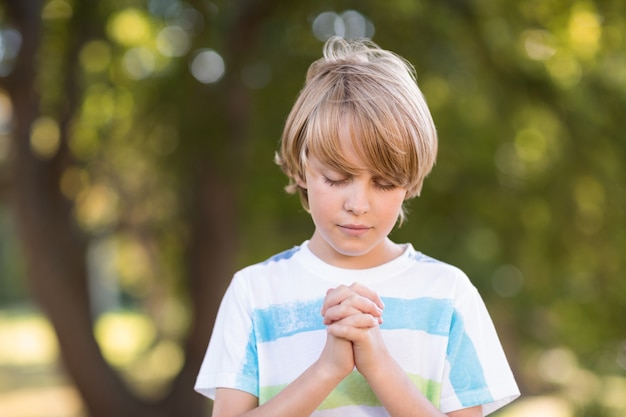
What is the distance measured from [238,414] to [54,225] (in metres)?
6.71

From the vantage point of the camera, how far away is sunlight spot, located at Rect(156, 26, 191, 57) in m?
8.40

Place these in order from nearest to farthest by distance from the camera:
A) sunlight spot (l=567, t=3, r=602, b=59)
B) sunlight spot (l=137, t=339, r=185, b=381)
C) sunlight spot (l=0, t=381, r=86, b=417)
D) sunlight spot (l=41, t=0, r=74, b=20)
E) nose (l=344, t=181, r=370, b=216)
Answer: nose (l=344, t=181, r=370, b=216) → sunlight spot (l=567, t=3, r=602, b=59) → sunlight spot (l=41, t=0, r=74, b=20) → sunlight spot (l=137, t=339, r=185, b=381) → sunlight spot (l=0, t=381, r=86, b=417)

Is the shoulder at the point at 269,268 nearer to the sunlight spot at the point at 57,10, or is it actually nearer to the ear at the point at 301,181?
the ear at the point at 301,181

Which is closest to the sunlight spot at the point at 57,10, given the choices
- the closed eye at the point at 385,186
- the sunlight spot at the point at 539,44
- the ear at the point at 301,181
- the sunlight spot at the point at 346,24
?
the sunlight spot at the point at 346,24

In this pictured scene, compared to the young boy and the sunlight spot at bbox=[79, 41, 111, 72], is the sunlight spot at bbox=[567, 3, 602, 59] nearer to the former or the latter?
the sunlight spot at bbox=[79, 41, 111, 72]

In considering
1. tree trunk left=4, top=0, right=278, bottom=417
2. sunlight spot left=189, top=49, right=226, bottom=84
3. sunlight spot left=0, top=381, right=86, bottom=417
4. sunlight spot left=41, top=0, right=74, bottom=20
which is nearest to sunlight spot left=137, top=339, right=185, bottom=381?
sunlight spot left=0, top=381, right=86, bottom=417

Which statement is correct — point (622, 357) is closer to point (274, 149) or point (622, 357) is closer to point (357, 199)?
point (274, 149)

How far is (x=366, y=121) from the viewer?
1949 millimetres

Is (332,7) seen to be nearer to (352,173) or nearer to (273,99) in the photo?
(273,99)

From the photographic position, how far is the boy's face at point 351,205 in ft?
6.38

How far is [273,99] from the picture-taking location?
29.6 ft

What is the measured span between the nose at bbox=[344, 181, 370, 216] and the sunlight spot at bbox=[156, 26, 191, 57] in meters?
6.62

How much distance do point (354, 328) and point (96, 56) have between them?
8.09 meters

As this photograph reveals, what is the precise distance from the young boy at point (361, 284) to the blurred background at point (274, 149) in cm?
421
